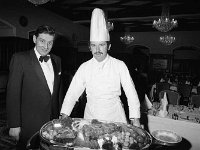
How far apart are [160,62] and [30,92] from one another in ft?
34.2

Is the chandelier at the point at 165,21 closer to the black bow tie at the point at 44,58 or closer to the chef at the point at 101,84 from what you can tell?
the chef at the point at 101,84

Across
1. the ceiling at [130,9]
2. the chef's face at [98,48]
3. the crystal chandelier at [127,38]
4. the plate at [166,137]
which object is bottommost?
the plate at [166,137]

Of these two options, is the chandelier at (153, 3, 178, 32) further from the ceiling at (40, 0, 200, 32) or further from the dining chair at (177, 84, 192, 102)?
the dining chair at (177, 84, 192, 102)

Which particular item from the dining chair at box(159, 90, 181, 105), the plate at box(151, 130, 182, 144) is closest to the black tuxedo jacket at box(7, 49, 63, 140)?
the plate at box(151, 130, 182, 144)

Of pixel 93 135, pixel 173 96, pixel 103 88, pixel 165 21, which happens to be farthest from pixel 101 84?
pixel 165 21

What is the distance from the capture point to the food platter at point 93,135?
130 cm

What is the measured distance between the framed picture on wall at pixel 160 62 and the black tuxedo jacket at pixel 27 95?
10.1 metres

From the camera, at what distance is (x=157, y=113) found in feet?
10.7

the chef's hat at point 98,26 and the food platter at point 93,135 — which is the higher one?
the chef's hat at point 98,26

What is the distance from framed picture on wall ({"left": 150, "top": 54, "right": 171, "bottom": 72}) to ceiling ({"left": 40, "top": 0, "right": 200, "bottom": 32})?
2.08m

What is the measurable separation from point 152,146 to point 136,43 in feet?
35.3

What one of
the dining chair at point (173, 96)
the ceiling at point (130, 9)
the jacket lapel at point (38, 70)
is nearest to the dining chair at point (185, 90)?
the dining chair at point (173, 96)

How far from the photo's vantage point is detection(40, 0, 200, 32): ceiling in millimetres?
6797

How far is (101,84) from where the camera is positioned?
1.97 meters
